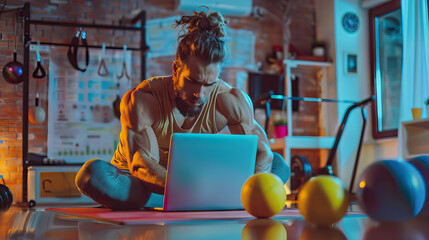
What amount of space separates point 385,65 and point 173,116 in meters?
4.23

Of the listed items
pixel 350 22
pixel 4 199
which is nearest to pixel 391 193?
pixel 4 199

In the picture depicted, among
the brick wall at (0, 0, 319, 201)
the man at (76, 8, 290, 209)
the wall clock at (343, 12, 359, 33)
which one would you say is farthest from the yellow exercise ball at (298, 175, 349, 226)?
the wall clock at (343, 12, 359, 33)

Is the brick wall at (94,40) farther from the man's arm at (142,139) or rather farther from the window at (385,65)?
the man's arm at (142,139)

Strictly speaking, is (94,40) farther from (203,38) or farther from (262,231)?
(262,231)

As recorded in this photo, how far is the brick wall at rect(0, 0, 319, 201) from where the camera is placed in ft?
16.6

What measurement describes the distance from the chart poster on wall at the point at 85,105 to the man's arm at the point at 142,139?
326 cm

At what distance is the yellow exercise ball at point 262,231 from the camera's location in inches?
42.1

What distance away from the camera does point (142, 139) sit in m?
2.01

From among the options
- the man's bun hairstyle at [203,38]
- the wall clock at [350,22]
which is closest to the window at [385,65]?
the wall clock at [350,22]

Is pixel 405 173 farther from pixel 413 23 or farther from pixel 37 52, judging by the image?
pixel 37 52

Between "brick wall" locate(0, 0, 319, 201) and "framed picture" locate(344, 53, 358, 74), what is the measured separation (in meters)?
0.47

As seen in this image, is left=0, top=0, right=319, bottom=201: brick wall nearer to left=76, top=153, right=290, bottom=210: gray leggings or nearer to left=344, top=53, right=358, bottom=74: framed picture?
left=344, top=53, right=358, bottom=74: framed picture

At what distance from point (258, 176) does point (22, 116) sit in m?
4.14

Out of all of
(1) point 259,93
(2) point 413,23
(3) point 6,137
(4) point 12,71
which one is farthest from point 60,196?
(2) point 413,23
